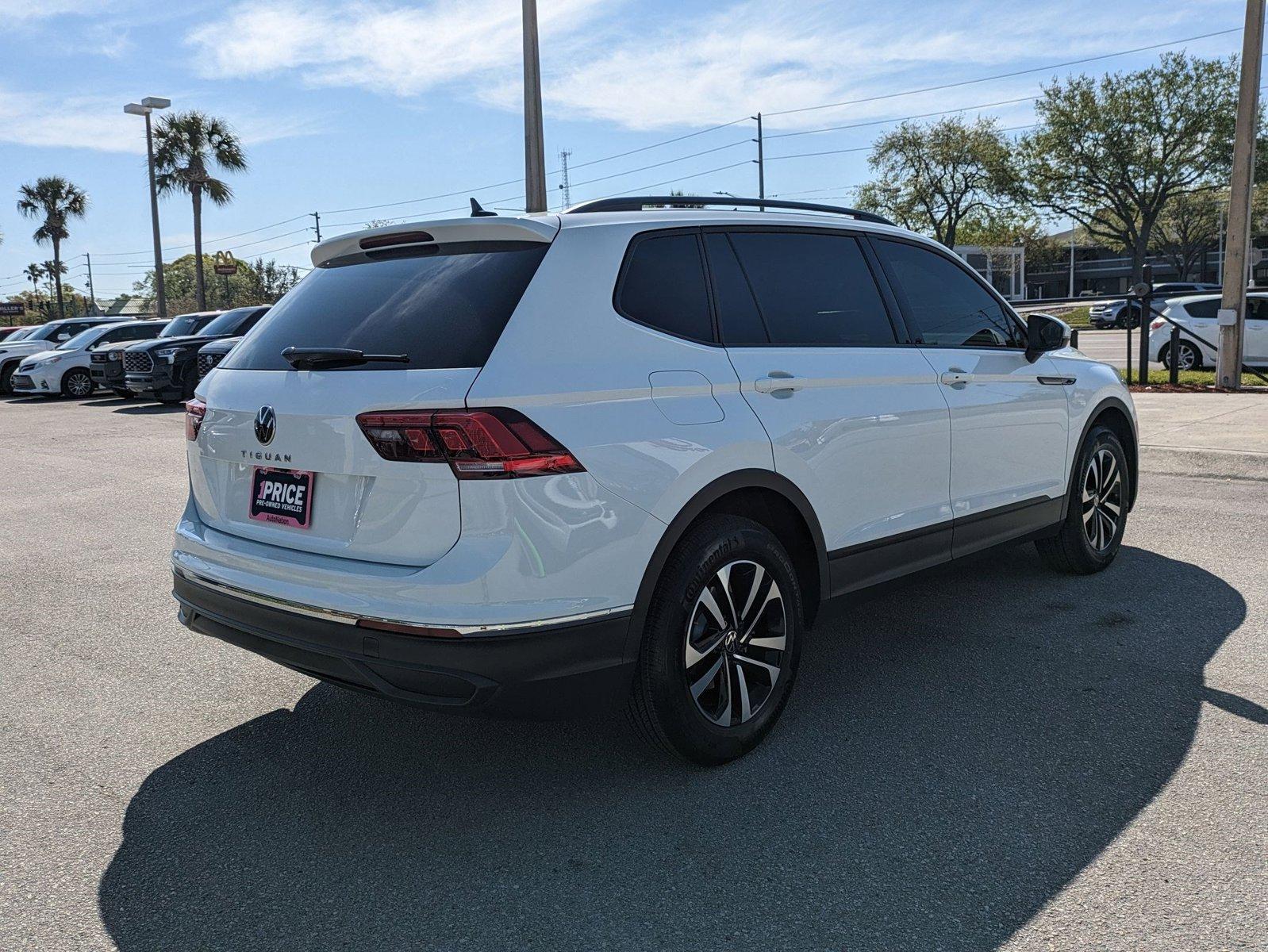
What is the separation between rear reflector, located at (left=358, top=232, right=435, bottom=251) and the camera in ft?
11.3

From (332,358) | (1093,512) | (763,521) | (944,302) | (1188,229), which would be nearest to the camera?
(332,358)

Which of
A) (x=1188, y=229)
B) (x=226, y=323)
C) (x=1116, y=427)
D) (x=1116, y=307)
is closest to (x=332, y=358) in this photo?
(x=1116, y=427)

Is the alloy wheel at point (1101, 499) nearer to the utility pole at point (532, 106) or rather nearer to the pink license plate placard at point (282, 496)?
the pink license plate placard at point (282, 496)

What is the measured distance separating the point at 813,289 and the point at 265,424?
2059mm

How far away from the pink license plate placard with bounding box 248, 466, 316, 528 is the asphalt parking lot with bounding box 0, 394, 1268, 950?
34.7 inches

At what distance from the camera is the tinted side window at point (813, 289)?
3.89 metres

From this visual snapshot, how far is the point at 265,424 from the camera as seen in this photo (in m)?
3.29

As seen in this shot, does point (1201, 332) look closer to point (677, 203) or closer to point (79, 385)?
point (677, 203)

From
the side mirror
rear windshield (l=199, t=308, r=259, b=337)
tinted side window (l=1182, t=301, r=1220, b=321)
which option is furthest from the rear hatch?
tinted side window (l=1182, t=301, r=1220, b=321)

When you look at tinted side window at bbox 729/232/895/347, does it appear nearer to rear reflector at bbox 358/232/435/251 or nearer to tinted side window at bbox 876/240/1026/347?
tinted side window at bbox 876/240/1026/347

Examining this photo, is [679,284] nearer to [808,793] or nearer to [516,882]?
[808,793]

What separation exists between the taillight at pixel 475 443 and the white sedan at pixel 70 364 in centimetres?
2120

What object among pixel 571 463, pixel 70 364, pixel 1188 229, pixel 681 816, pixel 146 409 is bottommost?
pixel 681 816

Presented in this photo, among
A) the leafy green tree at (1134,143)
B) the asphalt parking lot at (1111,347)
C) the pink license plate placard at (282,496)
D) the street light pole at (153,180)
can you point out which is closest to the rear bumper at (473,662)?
the pink license plate placard at (282,496)
